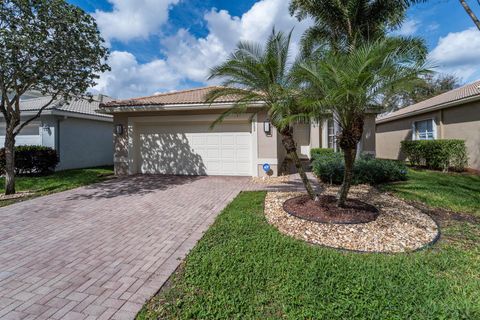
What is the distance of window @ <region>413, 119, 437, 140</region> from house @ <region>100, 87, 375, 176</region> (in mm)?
8316

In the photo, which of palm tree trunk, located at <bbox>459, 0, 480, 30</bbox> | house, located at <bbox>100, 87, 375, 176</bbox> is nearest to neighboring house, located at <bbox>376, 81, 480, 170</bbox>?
palm tree trunk, located at <bbox>459, 0, 480, 30</bbox>

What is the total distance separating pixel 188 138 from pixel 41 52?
6.10 metres

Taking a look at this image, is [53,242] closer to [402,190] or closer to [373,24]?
[402,190]

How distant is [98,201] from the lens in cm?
736

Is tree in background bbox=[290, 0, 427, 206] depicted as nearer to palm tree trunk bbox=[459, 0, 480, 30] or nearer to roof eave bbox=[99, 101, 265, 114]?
palm tree trunk bbox=[459, 0, 480, 30]

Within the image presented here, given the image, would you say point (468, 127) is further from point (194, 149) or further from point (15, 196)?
point (15, 196)

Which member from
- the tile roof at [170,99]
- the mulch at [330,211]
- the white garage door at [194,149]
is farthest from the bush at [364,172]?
the tile roof at [170,99]

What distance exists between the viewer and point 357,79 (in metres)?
4.28

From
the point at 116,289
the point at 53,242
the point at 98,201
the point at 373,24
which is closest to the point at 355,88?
the point at 116,289

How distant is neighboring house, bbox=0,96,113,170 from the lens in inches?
513

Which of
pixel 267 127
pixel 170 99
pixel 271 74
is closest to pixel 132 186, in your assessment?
pixel 170 99

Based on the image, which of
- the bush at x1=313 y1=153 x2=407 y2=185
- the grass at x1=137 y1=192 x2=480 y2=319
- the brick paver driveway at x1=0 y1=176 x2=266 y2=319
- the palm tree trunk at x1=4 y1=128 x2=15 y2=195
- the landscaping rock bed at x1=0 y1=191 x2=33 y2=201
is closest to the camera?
the grass at x1=137 y1=192 x2=480 y2=319

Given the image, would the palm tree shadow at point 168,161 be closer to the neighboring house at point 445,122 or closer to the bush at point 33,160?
the bush at point 33,160

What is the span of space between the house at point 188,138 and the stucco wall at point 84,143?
414cm
